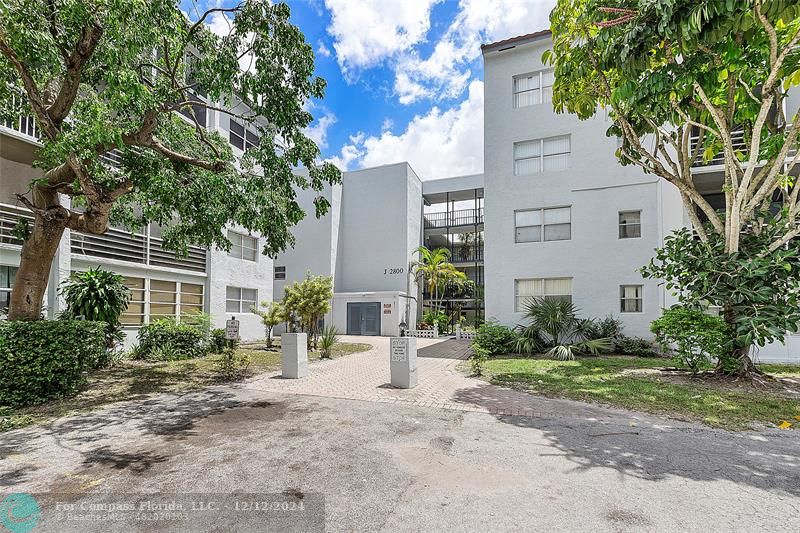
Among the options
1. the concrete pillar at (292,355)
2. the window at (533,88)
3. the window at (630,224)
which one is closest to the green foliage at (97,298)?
the concrete pillar at (292,355)

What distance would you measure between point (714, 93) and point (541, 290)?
864 centimetres

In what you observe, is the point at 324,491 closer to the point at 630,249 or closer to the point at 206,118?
the point at 630,249

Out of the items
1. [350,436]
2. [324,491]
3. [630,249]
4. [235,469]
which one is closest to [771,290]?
[630,249]

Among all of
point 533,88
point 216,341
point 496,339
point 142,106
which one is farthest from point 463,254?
point 142,106

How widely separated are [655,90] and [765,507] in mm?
6413

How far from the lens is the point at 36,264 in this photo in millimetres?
7816

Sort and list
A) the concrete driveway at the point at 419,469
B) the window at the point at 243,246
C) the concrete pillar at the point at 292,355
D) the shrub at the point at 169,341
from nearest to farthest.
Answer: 1. the concrete driveway at the point at 419,469
2. the concrete pillar at the point at 292,355
3. the shrub at the point at 169,341
4. the window at the point at 243,246

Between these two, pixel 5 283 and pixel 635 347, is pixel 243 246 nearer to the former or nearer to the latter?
pixel 5 283

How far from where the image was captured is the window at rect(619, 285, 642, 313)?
14516 mm

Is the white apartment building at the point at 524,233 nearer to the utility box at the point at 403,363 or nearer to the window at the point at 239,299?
the window at the point at 239,299

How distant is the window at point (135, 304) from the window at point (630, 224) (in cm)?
1740

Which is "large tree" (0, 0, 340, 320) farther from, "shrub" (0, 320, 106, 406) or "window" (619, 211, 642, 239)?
"window" (619, 211, 642, 239)

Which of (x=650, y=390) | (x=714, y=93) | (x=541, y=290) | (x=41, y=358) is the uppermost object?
(x=714, y=93)

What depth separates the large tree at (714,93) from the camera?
6265 millimetres
